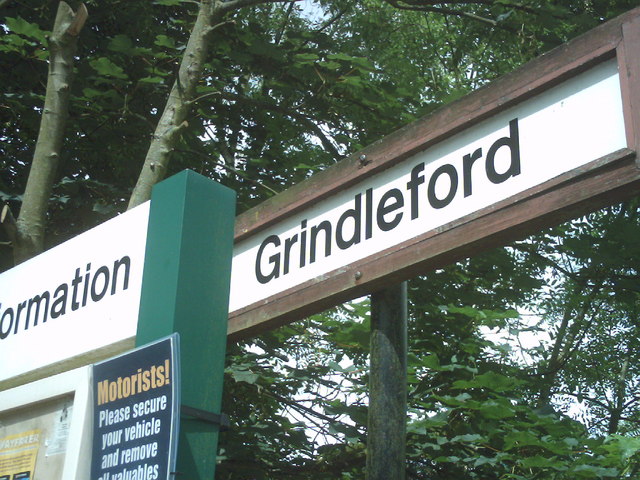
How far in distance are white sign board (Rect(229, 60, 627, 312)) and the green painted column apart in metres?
0.28

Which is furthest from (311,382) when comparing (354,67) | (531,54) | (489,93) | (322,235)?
(489,93)

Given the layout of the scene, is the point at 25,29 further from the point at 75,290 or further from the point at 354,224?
the point at 354,224

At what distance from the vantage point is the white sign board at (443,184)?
2.06 metres

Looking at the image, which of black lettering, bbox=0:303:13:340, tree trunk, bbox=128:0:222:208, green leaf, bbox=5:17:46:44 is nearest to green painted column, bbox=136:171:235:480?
black lettering, bbox=0:303:13:340

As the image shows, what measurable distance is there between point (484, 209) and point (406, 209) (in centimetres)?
30

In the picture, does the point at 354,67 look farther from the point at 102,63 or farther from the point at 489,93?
the point at 489,93

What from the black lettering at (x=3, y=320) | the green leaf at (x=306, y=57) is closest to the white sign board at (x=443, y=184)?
the black lettering at (x=3, y=320)

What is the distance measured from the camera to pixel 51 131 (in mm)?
5441

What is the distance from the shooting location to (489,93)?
7.67ft

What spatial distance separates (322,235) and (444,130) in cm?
53

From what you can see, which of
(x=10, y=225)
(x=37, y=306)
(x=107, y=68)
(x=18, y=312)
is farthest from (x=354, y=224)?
(x=107, y=68)

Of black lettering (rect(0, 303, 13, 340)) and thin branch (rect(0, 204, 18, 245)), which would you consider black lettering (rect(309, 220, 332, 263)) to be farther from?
thin branch (rect(0, 204, 18, 245))

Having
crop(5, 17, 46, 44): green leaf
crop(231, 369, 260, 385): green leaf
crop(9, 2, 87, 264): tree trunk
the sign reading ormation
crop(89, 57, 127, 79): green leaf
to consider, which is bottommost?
the sign reading ormation

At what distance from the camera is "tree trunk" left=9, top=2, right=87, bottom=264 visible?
5216 mm
